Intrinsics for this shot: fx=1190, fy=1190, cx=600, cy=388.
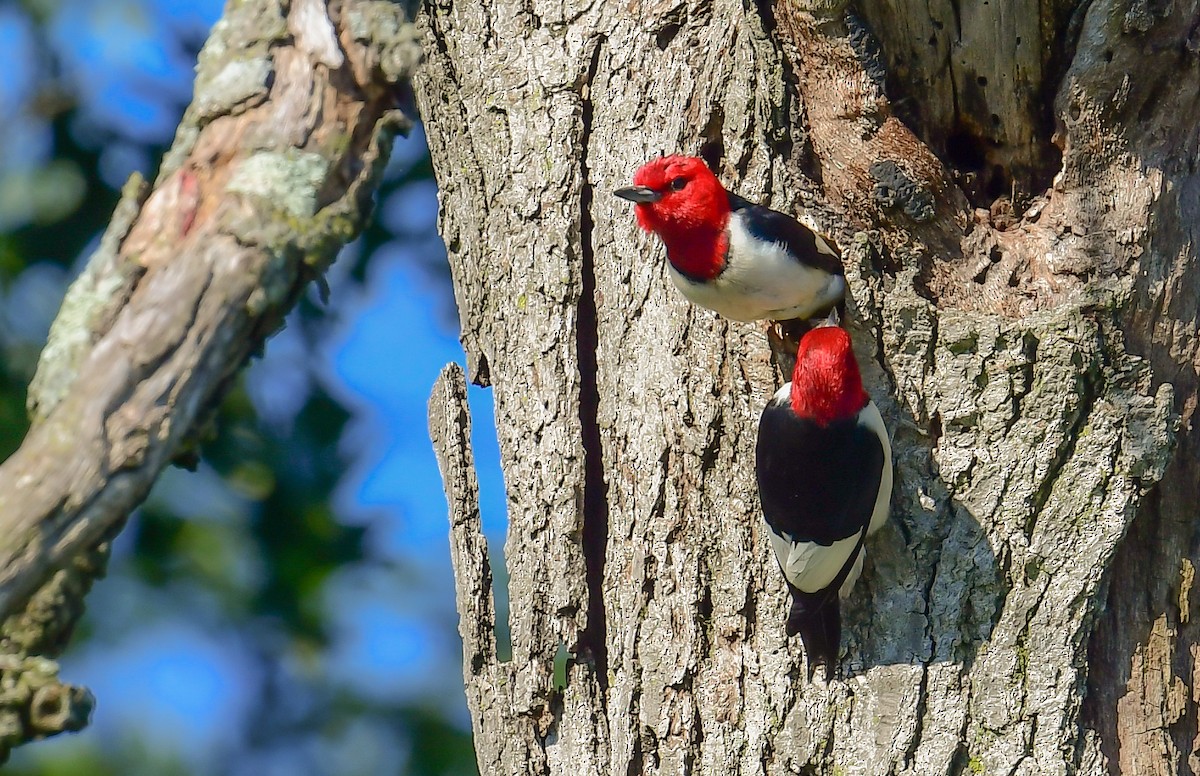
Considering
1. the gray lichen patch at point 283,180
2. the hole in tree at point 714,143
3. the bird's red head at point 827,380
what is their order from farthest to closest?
the gray lichen patch at point 283,180, the hole in tree at point 714,143, the bird's red head at point 827,380

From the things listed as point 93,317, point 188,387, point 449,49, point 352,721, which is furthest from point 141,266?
point 352,721

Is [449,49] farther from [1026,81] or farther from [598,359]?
[1026,81]

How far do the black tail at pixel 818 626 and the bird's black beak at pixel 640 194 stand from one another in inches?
28.1

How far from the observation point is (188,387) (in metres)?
2.88

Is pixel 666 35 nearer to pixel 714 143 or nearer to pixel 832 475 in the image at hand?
pixel 714 143

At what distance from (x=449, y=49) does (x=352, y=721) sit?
2.81 meters

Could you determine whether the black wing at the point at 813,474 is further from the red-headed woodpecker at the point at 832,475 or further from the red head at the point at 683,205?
the red head at the point at 683,205

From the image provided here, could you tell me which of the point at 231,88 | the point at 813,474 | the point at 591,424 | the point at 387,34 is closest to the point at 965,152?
the point at 813,474

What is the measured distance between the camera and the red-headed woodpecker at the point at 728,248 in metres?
2.10

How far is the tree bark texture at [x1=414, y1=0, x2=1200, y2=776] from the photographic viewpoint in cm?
200

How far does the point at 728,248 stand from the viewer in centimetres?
214

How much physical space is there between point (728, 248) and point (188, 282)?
1.58 meters

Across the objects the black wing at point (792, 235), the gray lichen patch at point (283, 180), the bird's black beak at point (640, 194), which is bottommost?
the black wing at point (792, 235)

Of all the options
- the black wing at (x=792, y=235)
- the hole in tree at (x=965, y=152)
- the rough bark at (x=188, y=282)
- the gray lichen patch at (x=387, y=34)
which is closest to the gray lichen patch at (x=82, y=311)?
the rough bark at (x=188, y=282)
